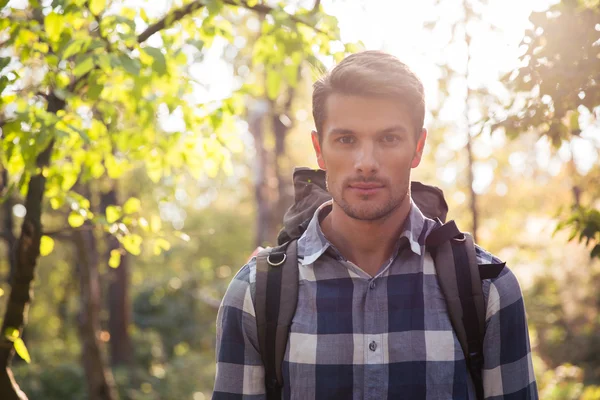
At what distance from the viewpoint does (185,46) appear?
15.5ft

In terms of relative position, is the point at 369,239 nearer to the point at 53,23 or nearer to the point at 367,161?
the point at 367,161

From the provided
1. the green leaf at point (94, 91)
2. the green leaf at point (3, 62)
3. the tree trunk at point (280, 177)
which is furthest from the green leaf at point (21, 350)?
the tree trunk at point (280, 177)

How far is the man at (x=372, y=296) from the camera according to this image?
2.42 metres

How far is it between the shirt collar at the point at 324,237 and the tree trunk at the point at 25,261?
222 cm

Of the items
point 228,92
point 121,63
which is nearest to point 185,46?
point 228,92

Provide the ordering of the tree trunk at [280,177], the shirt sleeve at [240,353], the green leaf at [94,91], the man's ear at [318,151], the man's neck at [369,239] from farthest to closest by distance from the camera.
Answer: the tree trunk at [280,177] < the green leaf at [94,91] < the man's ear at [318,151] < the man's neck at [369,239] < the shirt sleeve at [240,353]

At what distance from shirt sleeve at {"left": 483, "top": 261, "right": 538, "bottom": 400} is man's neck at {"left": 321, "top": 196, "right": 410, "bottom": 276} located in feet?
1.28

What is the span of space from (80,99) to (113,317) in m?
13.4

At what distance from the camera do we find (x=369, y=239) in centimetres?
264

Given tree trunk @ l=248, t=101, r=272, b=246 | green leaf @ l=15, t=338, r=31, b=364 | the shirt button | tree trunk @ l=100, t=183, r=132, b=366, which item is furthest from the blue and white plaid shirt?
tree trunk @ l=100, t=183, r=132, b=366

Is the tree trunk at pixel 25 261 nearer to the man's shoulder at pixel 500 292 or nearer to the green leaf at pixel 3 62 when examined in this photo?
the green leaf at pixel 3 62

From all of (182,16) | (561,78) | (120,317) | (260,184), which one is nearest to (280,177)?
(260,184)

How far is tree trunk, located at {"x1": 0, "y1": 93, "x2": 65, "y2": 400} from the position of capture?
427cm

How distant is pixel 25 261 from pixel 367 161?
106 inches
